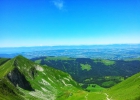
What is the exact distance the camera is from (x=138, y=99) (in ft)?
277

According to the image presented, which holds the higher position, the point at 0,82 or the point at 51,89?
the point at 0,82

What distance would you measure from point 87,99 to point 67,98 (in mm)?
29588

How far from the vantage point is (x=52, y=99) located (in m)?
159

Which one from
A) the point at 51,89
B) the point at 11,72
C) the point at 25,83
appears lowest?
the point at 51,89

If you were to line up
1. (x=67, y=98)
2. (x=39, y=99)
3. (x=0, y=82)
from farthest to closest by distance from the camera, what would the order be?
1. (x=67, y=98)
2. (x=39, y=99)
3. (x=0, y=82)

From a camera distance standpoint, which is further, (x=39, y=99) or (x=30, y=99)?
(x=39, y=99)

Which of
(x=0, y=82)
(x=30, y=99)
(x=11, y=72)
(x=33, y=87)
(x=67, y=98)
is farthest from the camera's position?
(x=33, y=87)

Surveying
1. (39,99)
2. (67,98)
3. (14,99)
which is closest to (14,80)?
(39,99)

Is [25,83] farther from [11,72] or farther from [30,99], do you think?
[30,99]

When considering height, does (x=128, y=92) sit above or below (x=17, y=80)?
above

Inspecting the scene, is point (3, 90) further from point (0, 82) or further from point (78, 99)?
point (78, 99)

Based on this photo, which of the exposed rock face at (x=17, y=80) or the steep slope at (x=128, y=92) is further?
the exposed rock face at (x=17, y=80)

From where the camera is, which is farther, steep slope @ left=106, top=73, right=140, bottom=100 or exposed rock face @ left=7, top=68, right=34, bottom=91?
exposed rock face @ left=7, top=68, right=34, bottom=91

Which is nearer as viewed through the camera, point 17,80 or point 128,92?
point 128,92
